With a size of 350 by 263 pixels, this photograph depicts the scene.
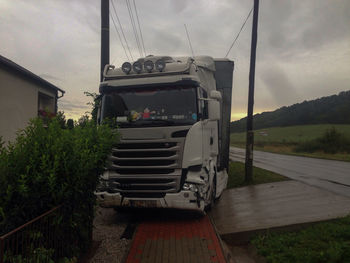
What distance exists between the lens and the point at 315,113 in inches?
2357

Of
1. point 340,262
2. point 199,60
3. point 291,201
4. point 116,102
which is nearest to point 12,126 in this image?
point 116,102

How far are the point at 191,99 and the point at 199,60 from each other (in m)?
1.84

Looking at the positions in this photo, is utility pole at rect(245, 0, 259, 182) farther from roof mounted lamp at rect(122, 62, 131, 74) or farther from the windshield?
roof mounted lamp at rect(122, 62, 131, 74)

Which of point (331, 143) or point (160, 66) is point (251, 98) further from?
point (331, 143)

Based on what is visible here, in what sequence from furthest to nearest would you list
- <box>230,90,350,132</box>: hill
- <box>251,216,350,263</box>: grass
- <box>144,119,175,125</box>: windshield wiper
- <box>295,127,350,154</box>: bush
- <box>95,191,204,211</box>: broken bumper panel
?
<box>230,90,350,132</box>: hill < <box>295,127,350,154</box>: bush < <box>144,119,175,125</box>: windshield wiper < <box>95,191,204,211</box>: broken bumper panel < <box>251,216,350,263</box>: grass

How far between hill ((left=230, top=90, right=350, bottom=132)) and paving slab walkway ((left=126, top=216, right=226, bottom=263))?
4052 cm

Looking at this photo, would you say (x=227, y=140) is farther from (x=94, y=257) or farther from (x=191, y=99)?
(x=94, y=257)

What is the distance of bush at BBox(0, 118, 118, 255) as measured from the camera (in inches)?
117

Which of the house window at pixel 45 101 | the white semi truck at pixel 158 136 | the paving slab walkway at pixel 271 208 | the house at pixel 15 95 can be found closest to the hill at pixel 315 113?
the house window at pixel 45 101

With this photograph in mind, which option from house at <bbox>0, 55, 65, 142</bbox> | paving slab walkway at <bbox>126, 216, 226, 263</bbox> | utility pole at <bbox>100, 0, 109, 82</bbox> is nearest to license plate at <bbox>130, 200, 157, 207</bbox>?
paving slab walkway at <bbox>126, 216, 226, 263</bbox>

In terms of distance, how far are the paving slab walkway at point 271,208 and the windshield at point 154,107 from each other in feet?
7.03

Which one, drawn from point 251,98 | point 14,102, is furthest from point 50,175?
point 14,102

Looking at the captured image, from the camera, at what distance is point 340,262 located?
3.51 metres

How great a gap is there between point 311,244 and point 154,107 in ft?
11.6
